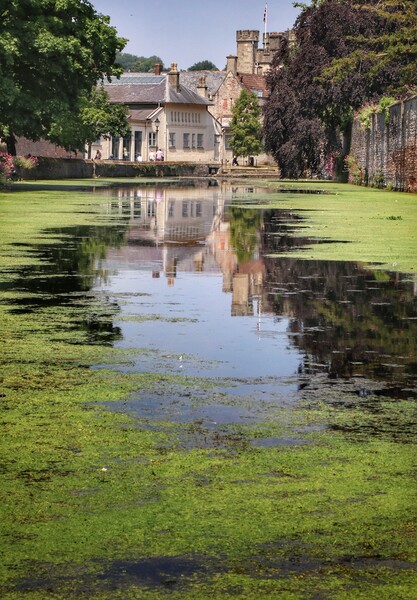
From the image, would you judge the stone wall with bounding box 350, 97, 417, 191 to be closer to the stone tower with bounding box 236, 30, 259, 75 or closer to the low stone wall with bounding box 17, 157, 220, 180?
the low stone wall with bounding box 17, 157, 220, 180

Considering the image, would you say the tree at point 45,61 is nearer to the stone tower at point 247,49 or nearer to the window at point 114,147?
the window at point 114,147

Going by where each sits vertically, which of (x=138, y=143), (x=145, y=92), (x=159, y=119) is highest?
(x=145, y=92)

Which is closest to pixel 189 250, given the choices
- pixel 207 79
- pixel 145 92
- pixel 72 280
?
pixel 72 280

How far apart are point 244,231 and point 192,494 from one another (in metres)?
18.9

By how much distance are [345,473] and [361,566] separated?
132 centimetres

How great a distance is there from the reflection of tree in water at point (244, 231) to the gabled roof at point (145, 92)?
88334 millimetres

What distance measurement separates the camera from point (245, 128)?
126250 mm

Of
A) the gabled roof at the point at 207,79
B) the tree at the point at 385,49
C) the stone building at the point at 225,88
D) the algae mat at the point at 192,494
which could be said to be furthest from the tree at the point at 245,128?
the algae mat at the point at 192,494

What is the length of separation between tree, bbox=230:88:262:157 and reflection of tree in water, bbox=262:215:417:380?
109992 millimetres

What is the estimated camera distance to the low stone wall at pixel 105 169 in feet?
217

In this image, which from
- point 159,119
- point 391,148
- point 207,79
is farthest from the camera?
point 207,79

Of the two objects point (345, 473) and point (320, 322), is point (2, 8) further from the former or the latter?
point (345, 473)

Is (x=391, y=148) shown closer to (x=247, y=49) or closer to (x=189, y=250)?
(x=189, y=250)

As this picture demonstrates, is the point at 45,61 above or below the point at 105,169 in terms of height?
above
